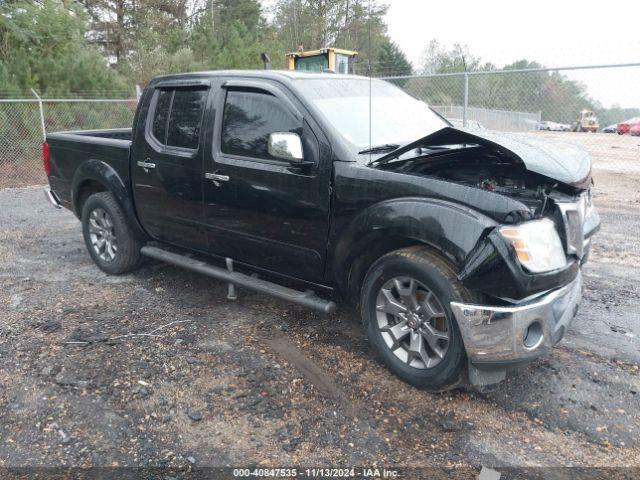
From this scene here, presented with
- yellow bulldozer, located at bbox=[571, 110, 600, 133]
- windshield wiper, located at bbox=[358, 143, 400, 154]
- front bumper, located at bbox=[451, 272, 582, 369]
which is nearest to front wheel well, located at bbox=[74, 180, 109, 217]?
windshield wiper, located at bbox=[358, 143, 400, 154]

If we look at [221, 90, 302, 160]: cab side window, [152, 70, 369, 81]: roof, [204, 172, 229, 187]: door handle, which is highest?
[152, 70, 369, 81]: roof

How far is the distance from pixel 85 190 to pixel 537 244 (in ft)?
15.0

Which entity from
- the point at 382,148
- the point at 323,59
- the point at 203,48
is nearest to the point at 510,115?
the point at 323,59

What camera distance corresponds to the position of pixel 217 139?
13.5ft

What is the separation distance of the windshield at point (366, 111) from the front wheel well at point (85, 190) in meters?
2.64

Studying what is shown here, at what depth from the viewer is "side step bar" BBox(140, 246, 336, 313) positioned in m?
3.65

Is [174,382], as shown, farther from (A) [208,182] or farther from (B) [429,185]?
(B) [429,185]

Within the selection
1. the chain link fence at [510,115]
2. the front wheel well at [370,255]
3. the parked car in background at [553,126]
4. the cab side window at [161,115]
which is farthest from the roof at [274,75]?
the parked car in background at [553,126]

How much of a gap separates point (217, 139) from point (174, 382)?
1.83m

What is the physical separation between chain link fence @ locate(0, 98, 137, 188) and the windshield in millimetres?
9409

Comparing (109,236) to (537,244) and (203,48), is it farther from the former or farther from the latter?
(203,48)

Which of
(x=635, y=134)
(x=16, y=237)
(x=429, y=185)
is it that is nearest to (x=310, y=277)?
(x=429, y=185)

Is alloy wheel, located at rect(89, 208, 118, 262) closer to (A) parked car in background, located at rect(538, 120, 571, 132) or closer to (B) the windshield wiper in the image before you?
(B) the windshield wiper

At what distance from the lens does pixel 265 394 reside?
10.7ft
